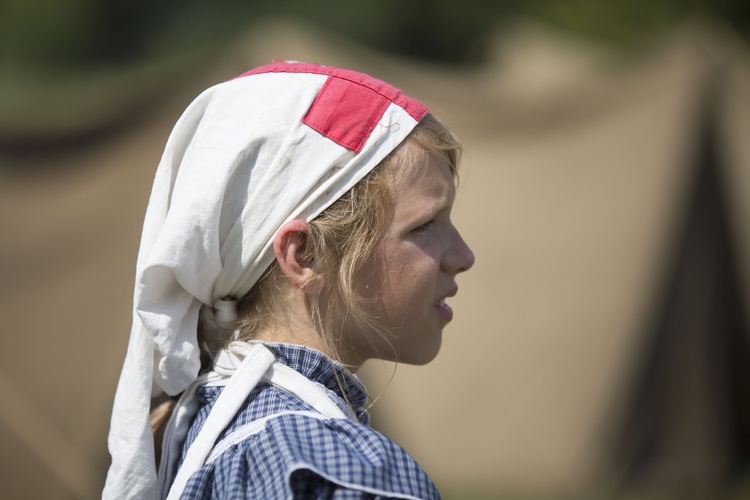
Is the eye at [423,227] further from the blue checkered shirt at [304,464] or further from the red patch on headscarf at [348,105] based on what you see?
the blue checkered shirt at [304,464]

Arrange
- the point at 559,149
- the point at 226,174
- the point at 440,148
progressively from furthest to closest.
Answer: the point at 559,149 → the point at 440,148 → the point at 226,174

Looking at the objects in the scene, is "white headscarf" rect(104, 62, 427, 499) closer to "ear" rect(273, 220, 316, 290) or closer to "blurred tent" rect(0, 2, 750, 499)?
"ear" rect(273, 220, 316, 290)

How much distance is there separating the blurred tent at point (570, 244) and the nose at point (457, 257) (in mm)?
1648

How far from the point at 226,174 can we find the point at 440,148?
0.97 feet

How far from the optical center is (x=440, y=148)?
3.46ft

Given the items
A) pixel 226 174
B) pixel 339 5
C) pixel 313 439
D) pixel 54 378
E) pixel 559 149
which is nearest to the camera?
pixel 313 439

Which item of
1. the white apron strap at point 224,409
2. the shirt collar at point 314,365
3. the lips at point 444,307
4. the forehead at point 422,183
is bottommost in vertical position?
the white apron strap at point 224,409

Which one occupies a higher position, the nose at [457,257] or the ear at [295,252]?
the nose at [457,257]

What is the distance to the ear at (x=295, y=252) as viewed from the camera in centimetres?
95

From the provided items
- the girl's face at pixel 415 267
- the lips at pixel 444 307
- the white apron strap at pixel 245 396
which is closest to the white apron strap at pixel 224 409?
the white apron strap at pixel 245 396

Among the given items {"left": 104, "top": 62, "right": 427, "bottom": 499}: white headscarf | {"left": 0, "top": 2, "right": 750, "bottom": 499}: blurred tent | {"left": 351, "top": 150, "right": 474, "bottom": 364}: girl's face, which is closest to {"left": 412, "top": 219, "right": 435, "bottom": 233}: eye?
{"left": 351, "top": 150, "right": 474, "bottom": 364}: girl's face

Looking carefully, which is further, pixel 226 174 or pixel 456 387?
pixel 456 387

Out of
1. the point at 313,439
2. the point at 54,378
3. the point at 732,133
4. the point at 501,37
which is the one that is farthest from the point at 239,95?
the point at 732,133

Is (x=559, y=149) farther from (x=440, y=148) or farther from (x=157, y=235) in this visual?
(x=157, y=235)
